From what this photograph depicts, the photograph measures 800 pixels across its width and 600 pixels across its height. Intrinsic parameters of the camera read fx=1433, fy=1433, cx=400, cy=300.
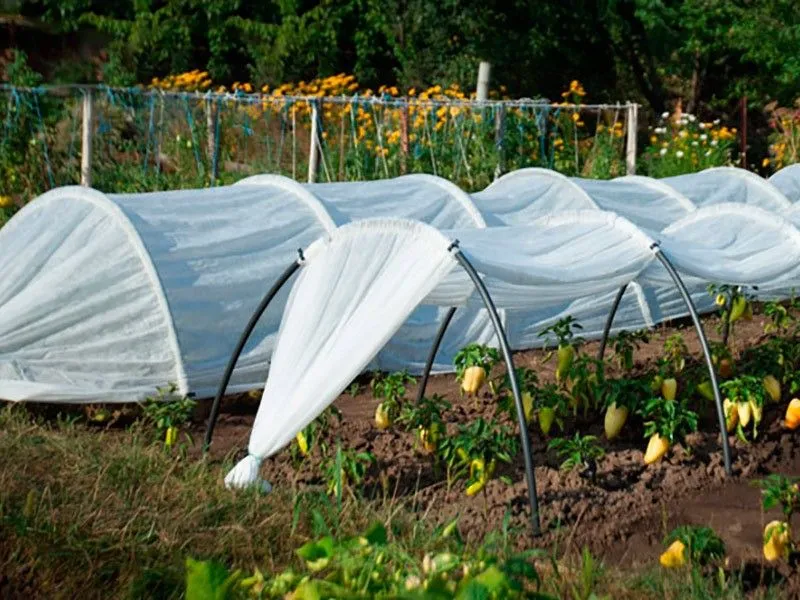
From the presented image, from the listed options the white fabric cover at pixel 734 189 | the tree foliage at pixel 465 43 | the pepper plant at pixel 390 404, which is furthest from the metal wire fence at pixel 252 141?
the pepper plant at pixel 390 404

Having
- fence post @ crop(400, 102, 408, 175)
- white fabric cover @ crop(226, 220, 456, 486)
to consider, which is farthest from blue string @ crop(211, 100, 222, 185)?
white fabric cover @ crop(226, 220, 456, 486)

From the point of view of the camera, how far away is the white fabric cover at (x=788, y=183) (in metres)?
11.6

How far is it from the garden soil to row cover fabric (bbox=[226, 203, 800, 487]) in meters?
0.45

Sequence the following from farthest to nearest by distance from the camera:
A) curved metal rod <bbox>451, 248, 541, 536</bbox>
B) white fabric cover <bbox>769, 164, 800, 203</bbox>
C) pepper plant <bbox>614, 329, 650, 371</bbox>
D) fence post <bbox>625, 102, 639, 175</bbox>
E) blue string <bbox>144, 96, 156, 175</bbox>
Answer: fence post <bbox>625, 102, 639, 175</bbox>
blue string <bbox>144, 96, 156, 175</bbox>
white fabric cover <bbox>769, 164, 800, 203</bbox>
pepper plant <bbox>614, 329, 650, 371</bbox>
curved metal rod <bbox>451, 248, 541, 536</bbox>

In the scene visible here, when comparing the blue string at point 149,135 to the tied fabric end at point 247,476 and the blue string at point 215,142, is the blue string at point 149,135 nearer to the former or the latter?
the blue string at point 215,142

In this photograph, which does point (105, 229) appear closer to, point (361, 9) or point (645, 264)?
point (645, 264)

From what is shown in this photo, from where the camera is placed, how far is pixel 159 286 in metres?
7.43

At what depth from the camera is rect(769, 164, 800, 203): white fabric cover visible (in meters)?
11.6

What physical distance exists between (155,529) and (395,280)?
1655 millimetres

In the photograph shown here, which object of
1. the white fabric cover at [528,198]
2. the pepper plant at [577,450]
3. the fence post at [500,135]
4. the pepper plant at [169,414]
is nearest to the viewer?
the pepper plant at [577,450]

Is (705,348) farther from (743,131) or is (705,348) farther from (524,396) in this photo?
(743,131)

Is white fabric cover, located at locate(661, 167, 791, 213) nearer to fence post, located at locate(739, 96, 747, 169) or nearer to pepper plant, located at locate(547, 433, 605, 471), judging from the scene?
fence post, located at locate(739, 96, 747, 169)

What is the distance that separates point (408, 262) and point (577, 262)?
3.36 ft

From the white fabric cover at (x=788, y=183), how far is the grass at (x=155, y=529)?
22.4 ft
